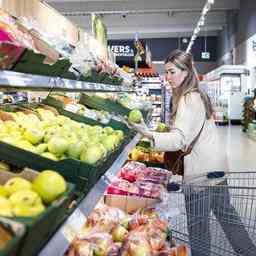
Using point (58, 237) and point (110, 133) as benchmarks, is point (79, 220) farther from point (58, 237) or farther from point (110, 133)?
point (110, 133)

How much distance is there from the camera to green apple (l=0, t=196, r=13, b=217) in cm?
104

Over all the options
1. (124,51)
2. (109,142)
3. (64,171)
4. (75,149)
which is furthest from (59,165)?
(124,51)

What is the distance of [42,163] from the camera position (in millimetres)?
1631

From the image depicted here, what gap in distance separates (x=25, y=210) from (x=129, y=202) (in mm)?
2131

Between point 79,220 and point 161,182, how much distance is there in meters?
2.17

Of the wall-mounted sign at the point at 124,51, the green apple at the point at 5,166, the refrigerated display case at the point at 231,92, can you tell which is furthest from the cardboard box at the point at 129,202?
the refrigerated display case at the point at 231,92

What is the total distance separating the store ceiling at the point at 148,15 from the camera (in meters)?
18.7

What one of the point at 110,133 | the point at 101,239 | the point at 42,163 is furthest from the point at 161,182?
the point at 42,163

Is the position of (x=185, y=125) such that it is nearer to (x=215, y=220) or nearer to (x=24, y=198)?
(x=215, y=220)

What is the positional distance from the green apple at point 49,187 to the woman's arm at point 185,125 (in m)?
1.90

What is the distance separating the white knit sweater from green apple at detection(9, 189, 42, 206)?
2028 millimetres

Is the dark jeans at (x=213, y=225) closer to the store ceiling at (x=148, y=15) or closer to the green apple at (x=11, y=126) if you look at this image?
the green apple at (x=11, y=126)

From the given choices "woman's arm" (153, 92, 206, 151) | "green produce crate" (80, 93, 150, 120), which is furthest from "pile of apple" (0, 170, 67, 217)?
"green produce crate" (80, 93, 150, 120)

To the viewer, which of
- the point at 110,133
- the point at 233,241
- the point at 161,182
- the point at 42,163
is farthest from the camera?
the point at 161,182
